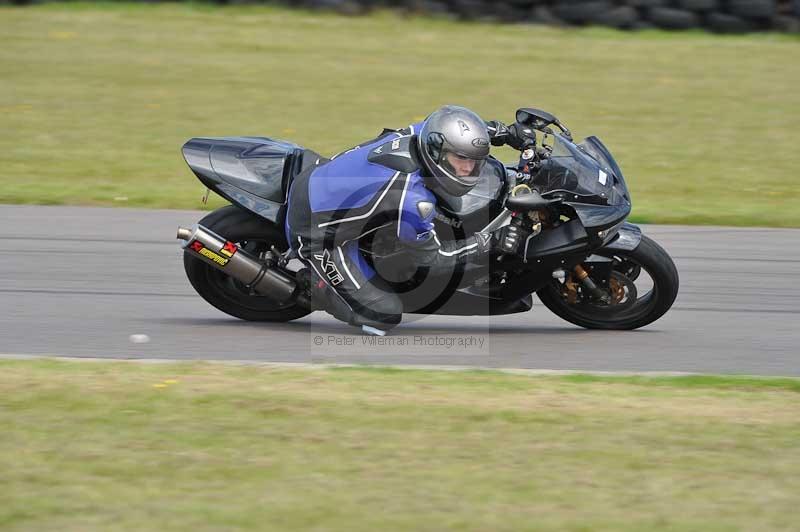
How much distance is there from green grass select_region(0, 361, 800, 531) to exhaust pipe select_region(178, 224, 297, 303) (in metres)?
0.74

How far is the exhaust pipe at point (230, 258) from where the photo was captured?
21.5ft

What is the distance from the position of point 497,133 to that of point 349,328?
1.47m

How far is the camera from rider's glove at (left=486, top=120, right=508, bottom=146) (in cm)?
646

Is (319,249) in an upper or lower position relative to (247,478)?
upper

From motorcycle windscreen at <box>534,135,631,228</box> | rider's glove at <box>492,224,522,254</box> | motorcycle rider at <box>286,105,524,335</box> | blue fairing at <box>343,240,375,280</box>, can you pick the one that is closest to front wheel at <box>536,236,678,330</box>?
motorcycle windscreen at <box>534,135,631,228</box>

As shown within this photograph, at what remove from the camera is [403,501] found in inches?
171

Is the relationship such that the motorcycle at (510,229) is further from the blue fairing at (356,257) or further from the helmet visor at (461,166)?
the helmet visor at (461,166)

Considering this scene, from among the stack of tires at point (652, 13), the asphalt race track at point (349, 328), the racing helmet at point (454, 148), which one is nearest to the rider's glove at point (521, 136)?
the racing helmet at point (454, 148)

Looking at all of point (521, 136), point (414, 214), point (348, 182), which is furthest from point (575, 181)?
point (348, 182)

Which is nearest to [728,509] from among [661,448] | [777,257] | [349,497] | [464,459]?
[661,448]

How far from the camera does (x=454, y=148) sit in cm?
610

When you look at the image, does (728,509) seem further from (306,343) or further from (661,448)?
(306,343)

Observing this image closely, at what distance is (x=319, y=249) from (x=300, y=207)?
0.83 ft

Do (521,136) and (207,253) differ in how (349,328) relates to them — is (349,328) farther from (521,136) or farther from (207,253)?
(521,136)
